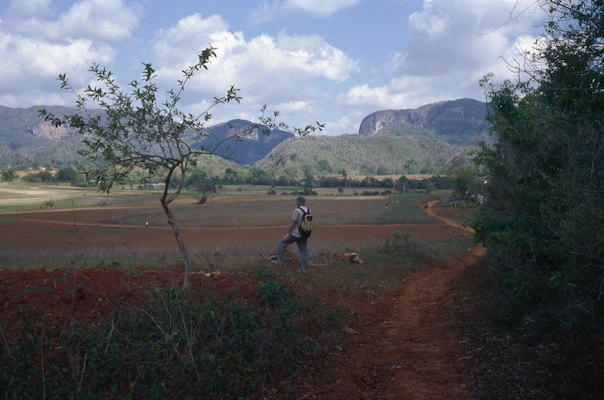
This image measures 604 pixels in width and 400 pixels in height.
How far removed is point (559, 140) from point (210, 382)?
590 cm

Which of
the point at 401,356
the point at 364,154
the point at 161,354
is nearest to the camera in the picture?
the point at 161,354

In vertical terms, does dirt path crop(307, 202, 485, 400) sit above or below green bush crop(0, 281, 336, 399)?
below

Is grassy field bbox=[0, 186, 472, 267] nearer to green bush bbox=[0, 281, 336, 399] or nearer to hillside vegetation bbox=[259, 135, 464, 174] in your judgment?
green bush bbox=[0, 281, 336, 399]

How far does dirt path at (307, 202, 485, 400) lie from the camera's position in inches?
240

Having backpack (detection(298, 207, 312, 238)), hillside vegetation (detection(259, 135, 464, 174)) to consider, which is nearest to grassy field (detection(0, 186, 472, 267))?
backpack (detection(298, 207, 312, 238))

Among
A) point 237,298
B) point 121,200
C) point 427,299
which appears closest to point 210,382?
point 237,298

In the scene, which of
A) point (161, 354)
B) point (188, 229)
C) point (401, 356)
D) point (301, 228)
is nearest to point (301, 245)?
point (301, 228)

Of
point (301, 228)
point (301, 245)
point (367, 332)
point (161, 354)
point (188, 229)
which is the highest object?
point (301, 228)

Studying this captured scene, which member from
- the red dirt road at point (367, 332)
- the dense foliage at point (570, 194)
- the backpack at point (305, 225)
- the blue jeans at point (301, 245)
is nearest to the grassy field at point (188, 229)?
the blue jeans at point (301, 245)

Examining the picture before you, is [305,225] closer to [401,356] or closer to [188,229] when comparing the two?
[401,356]

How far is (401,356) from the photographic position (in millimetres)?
7449

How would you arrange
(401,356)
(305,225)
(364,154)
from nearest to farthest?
(401,356), (305,225), (364,154)

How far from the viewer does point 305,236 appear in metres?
11.5

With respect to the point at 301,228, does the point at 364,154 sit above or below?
above
